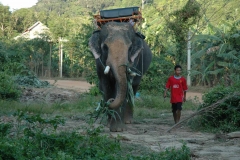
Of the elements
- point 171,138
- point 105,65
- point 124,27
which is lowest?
point 171,138

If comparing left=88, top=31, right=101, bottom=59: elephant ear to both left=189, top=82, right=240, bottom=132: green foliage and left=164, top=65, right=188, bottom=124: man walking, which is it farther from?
left=189, top=82, right=240, bottom=132: green foliage

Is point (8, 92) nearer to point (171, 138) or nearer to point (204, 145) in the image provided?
point (171, 138)

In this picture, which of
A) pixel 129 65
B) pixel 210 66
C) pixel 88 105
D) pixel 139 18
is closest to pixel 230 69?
pixel 210 66

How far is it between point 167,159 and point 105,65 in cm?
414

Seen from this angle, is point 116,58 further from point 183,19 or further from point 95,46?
point 183,19

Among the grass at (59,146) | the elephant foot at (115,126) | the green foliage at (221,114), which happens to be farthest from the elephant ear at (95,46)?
the grass at (59,146)

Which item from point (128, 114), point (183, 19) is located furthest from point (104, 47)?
point (183, 19)

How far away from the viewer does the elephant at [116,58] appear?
8.84m

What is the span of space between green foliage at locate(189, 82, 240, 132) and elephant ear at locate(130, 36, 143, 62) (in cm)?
177

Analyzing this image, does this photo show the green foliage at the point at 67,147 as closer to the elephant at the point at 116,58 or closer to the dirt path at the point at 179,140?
the dirt path at the point at 179,140

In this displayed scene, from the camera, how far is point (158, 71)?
20.7 metres

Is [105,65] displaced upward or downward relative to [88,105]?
upward

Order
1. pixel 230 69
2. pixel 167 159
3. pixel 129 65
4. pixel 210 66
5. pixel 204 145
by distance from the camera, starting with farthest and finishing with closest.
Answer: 1. pixel 210 66
2. pixel 230 69
3. pixel 129 65
4. pixel 204 145
5. pixel 167 159

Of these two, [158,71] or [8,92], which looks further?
[158,71]
